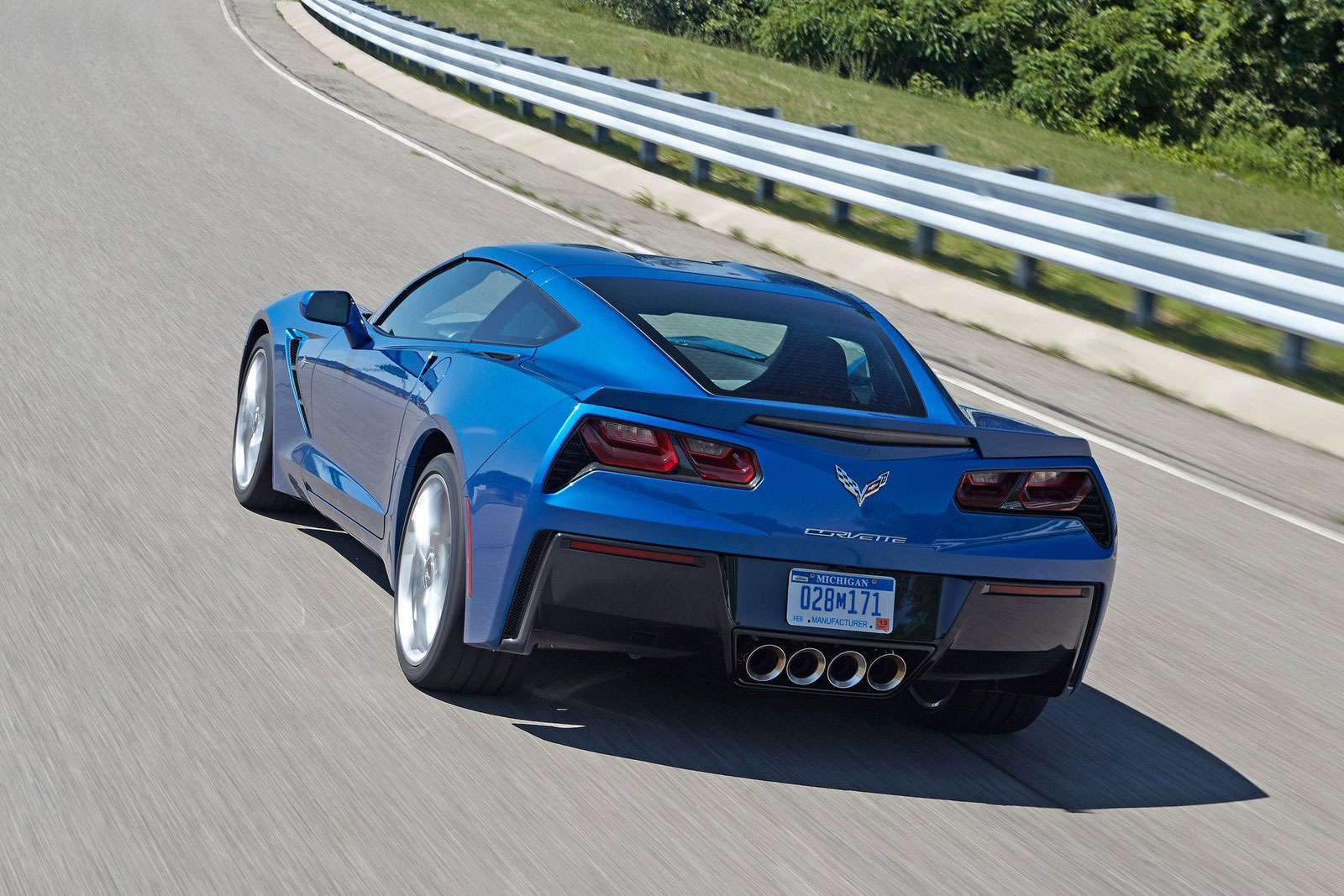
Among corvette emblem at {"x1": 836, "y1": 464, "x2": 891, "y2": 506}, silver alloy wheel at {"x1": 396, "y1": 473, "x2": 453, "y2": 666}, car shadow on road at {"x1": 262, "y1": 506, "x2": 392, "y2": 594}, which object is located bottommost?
Answer: car shadow on road at {"x1": 262, "y1": 506, "x2": 392, "y2": 594}

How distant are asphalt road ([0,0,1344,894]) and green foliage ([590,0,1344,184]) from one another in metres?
24.4

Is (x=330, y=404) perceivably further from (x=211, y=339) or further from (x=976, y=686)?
(x=211, y=339)

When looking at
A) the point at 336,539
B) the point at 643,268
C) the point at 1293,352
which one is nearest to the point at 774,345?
the point at 643,268

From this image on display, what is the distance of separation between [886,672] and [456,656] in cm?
119

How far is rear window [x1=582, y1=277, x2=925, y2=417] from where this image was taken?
517 cm

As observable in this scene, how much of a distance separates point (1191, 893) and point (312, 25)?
3111 centimetres

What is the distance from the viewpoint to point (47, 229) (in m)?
→ 13.0

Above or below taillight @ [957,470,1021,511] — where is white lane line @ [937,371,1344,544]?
below

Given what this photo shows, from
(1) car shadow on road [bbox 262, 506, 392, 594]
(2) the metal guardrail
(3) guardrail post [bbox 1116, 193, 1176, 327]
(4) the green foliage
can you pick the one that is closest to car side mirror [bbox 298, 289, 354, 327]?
(1) car shadow on road [bbox 262, 506, 392, 594]

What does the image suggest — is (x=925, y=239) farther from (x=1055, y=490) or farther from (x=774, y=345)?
(x=1055, y=490)

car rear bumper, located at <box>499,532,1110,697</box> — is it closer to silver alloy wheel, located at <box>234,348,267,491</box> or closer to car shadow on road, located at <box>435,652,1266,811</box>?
car shadow on road, located at <box>435,652,1266,811</box>

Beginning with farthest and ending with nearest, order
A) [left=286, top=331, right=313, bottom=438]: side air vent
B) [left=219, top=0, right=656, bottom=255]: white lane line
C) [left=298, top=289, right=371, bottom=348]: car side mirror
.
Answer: [left=219, top=0, right=656, bottom=255]: white lane line → [left=286, top=331, right=313, bottom=438]: side air vent → [left=298, top=289, right=371, bottom=348]: car side mirror

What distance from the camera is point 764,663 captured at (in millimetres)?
4715

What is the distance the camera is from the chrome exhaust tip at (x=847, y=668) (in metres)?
4.71
